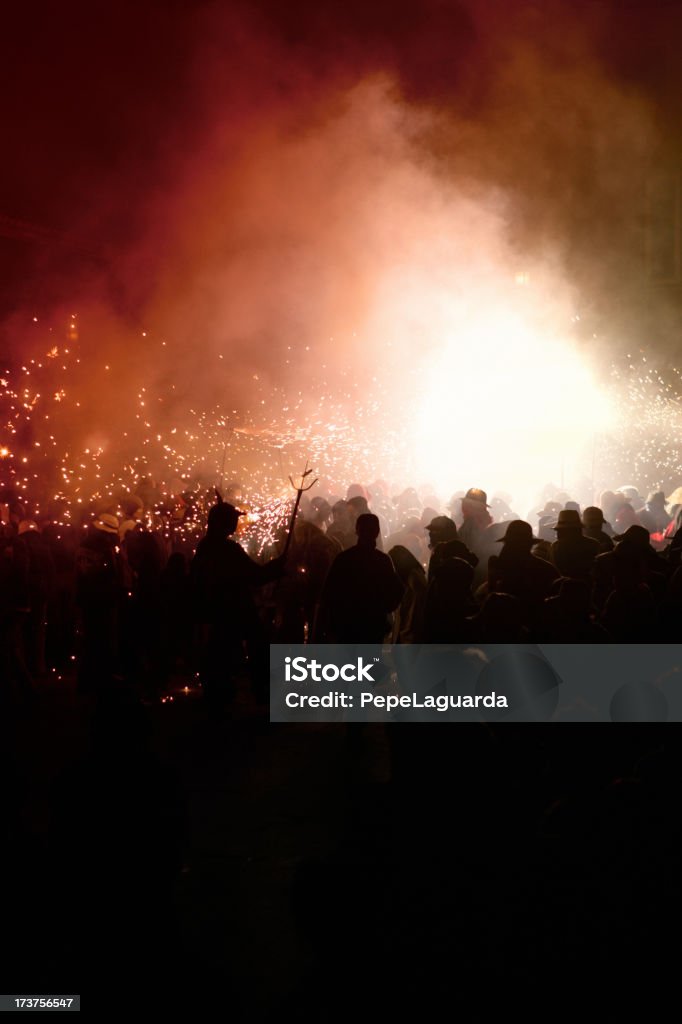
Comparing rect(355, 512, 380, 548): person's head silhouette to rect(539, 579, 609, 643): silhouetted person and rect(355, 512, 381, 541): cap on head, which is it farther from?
rect(539, 579, 609, 643): silhouetted person

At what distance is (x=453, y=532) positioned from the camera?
25.2 ft

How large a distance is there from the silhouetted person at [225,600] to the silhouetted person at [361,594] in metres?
0.56

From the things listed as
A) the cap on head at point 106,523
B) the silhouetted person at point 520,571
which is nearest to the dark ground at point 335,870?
the silhouetted person at point 520,571

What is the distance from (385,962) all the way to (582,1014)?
2.08ft

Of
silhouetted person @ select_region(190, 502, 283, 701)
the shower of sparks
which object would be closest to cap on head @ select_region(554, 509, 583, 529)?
silhouetted person @ select_region(190, 502, 283, 701)

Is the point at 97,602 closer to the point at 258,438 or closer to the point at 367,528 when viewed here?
the point at 367,528

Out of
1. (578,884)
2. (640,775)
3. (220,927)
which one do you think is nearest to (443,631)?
(640,775)

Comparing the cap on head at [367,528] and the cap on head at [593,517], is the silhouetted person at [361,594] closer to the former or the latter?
the cap on head at [367,528]

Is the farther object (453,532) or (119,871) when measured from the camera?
(453,532)

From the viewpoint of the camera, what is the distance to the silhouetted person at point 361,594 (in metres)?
6.37

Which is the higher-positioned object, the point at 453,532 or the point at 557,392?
the point at 557,392

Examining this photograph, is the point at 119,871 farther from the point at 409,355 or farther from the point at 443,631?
the point at 409,355

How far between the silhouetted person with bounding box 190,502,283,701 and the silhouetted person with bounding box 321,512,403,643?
0.56m

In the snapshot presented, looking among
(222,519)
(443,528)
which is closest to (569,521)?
(443,528)
